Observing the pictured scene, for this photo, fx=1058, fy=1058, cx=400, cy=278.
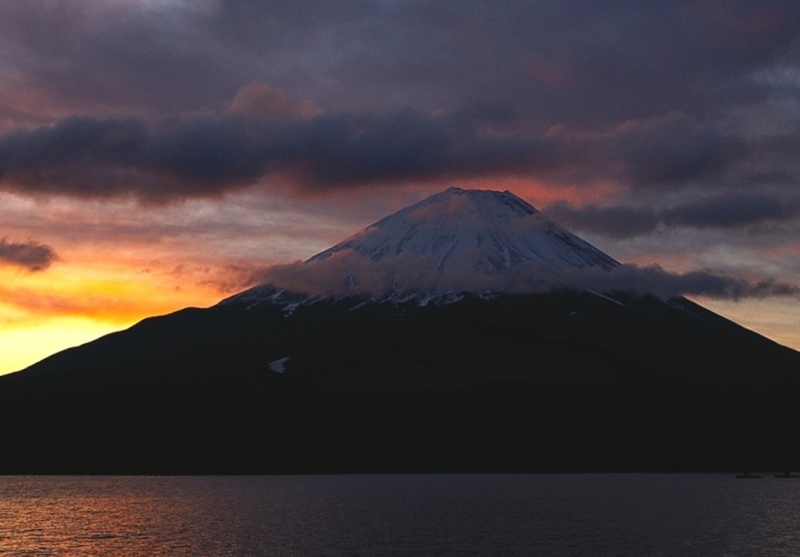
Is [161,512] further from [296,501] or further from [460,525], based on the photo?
[460,525]

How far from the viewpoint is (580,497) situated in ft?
437

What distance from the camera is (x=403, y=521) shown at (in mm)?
97062

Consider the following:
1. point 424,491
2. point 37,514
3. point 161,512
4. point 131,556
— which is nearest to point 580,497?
point 424,491

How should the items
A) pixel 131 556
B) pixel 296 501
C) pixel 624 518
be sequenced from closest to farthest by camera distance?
1. pixel 131 556
2. pixel 624 518
3. pixel 296 501

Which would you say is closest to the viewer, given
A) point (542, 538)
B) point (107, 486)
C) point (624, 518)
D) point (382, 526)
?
point (542, 538)

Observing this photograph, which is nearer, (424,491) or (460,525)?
(460,525)

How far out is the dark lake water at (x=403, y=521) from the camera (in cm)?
7662

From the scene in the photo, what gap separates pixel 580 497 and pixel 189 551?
6971cm

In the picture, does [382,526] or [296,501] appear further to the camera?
[296,501]

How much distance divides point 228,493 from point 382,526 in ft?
200

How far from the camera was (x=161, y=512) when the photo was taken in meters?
111

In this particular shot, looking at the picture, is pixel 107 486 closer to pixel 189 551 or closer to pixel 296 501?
pixel 296 501

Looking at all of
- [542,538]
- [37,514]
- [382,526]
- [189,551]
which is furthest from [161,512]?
[542,538]

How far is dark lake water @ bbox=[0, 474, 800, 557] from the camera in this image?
7662 cm
